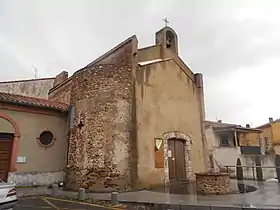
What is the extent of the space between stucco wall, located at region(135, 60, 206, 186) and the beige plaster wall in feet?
18.3

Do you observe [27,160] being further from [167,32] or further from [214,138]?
[214,138]

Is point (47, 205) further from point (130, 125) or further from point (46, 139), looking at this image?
point (46, 139)

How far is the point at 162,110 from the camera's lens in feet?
47.3

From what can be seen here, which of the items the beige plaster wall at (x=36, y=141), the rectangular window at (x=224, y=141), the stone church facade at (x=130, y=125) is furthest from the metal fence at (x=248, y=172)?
the beige plaster wall at (x=36, y=141)

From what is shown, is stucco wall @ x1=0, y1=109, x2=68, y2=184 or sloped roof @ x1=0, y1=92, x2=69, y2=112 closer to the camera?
sloped roof @ x1=0, y1=92, x2=69, y2=112

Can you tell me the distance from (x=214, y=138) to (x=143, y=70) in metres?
13.9

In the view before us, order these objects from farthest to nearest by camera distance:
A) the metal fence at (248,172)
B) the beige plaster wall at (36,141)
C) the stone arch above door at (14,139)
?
the metal fence at (248,172), the beige plaster wall at (36,141), the stone arch above door at (14,139)

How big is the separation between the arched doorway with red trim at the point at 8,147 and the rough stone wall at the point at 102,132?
288 cm

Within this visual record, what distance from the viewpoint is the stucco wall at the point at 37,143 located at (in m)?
14.2

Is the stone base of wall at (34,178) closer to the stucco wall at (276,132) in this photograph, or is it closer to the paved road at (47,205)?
the paved road at (47,205)

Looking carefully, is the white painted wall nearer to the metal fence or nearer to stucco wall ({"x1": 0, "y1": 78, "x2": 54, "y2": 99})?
the metal fence

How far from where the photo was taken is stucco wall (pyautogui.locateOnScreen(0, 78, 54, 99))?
25.5 metres

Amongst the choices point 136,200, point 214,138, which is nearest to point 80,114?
point 136,200

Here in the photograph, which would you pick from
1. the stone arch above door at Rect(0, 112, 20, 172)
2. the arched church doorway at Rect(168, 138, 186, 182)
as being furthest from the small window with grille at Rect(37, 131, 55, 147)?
the arched church doorway at Rect(168, 138, 186, 182)
